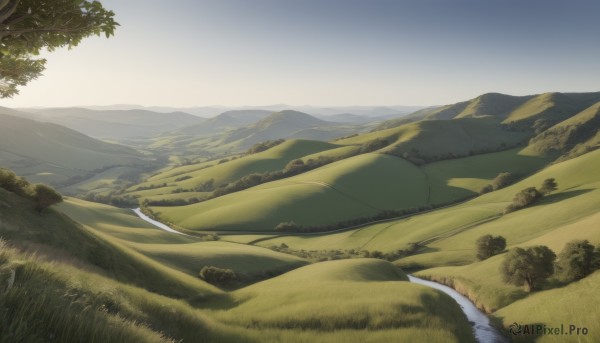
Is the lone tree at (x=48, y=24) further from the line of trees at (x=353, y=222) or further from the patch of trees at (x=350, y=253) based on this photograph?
the line of trees at (x=353, y=222)

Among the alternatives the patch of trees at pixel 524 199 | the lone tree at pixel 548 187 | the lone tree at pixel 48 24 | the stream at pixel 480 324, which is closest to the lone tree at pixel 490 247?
the stream at pixel 480 324

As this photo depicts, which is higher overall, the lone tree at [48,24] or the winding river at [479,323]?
the lone tree at [48,24]

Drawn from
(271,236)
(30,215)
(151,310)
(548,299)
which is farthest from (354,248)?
(151,310)

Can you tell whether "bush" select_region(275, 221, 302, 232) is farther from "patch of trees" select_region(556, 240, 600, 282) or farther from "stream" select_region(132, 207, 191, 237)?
"patch of trees" select_region(556, 240, 600, 282)

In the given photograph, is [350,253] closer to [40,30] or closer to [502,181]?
[502,181]

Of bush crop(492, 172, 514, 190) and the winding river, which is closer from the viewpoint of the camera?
the winding river

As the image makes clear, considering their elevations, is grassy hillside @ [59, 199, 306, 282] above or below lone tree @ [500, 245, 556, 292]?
below

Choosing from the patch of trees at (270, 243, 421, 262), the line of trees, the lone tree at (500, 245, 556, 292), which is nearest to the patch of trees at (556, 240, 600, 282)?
the lone tree at (500, 245, 556, 292)
